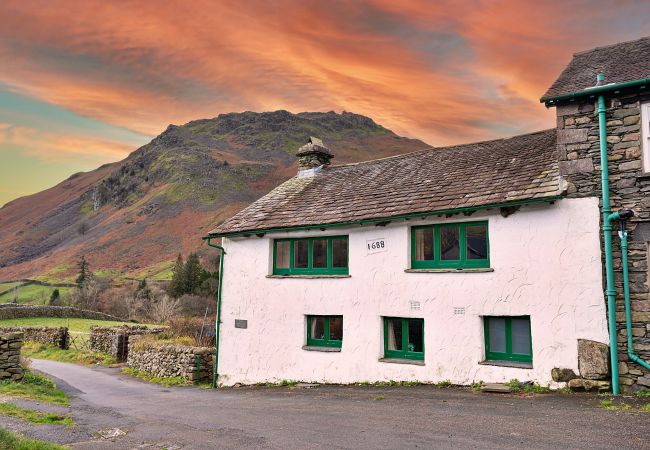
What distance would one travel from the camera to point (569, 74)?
504 inches

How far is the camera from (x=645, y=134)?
1055 cm

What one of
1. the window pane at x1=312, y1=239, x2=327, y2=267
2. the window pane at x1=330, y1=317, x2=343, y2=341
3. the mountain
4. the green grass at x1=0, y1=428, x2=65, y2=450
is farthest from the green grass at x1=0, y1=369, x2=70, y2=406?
the mountain

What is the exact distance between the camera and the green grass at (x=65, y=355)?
24906 millimetres

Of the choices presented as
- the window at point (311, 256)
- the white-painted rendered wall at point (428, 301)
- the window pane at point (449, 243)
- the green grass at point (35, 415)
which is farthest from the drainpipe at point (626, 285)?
the green grass at point (35, 415)

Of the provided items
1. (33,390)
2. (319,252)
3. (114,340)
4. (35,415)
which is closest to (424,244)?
(319,252)

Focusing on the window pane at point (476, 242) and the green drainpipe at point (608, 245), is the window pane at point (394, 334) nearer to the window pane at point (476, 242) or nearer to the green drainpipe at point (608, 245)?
the window pane at point (476, 242)

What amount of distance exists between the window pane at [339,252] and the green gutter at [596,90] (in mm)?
6716

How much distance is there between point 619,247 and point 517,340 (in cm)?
309

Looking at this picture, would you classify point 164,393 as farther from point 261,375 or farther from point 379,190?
point 379,190

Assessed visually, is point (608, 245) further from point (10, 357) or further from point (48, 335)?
point (48, 335)

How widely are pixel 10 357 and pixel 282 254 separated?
8.18 meters

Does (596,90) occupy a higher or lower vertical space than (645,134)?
higher

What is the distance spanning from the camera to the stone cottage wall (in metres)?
10.2

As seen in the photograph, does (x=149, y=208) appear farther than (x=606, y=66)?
Yes
